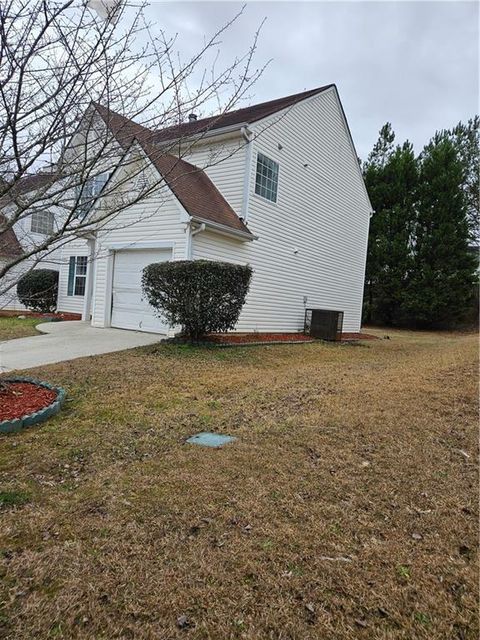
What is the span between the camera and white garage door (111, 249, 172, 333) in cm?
1084

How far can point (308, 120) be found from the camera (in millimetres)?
13977

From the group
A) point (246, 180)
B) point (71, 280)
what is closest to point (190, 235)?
point (246, 180)

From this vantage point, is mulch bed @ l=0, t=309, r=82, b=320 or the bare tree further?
mulch bed @ l=0, t=309, r=82, b=320

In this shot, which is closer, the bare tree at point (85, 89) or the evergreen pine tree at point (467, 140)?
the bare tree at point (85, 89)

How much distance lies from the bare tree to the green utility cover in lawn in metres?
2.32

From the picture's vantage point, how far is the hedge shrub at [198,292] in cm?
866

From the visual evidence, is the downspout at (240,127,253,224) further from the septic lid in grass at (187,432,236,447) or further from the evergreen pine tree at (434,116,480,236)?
the evergreen pine tree at (434,116,480,236)

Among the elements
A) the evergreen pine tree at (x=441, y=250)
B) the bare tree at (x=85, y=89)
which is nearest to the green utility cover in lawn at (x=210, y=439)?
the bare tree at (x=85, y=89)

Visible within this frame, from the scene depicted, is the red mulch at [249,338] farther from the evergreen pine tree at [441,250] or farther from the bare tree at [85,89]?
the evergreen pine tree at [441,250]

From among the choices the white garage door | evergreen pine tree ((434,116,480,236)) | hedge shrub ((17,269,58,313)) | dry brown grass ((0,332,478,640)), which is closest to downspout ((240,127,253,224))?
the white garage door

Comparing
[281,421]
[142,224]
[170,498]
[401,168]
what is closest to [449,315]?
[401,168]

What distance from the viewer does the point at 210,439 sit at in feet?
13.3

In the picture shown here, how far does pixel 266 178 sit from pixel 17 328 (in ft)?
26.7

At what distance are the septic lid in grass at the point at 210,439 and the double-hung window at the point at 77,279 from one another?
38.7 feet
